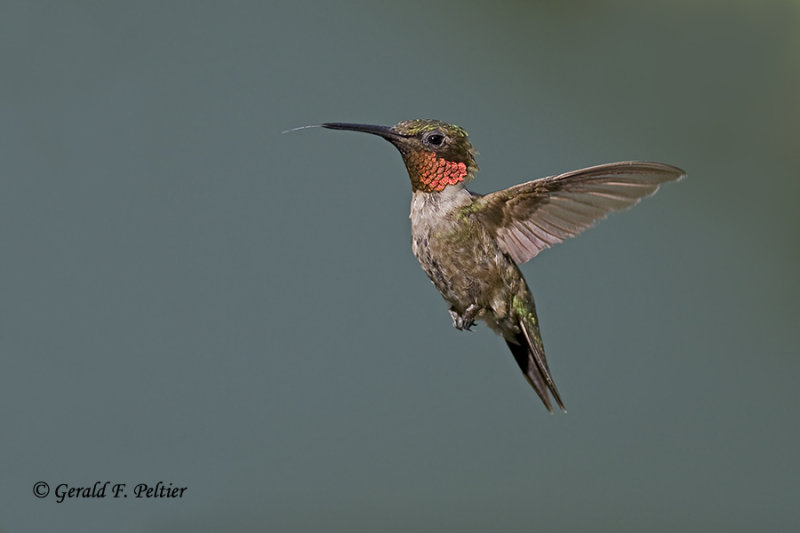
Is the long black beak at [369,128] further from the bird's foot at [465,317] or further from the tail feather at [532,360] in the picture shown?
the tail feather at [532,360]

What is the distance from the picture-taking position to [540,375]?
1250 millimetres

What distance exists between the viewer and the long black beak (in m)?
0.90

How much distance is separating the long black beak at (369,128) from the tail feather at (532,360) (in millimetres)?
366

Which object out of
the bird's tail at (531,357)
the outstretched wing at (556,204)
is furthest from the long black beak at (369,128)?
the bird's tail at (531,357)

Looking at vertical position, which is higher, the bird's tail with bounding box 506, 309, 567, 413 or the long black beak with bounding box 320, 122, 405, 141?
the long black beak with bounding box 320, 122, 405, 141

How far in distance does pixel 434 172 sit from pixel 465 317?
0.20 metres

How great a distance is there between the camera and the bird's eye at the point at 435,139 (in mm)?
1007

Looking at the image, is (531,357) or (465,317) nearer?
(465,317)

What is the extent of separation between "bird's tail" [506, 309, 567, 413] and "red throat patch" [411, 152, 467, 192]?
27 centimetres

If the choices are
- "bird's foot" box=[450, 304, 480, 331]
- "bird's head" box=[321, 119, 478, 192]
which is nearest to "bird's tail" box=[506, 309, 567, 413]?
"bird's foot" box=[450, 304, 480, 331]

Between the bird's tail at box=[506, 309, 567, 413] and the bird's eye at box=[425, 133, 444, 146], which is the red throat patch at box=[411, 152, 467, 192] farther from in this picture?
the bird's tail at box=[506, 309, 567, 413]

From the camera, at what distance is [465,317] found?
1127 millimetres

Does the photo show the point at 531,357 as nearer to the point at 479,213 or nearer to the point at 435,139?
the point at 479,213

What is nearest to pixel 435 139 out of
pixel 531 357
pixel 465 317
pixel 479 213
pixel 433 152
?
pixel 433 152
